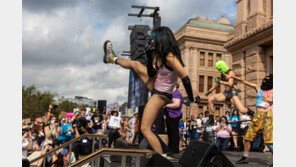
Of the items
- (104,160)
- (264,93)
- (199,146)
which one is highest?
(264,93)

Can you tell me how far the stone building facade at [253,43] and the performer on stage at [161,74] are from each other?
10.7 m

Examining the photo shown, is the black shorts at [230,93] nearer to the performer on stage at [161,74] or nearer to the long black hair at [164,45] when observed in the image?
the performer on stage at [161,74]

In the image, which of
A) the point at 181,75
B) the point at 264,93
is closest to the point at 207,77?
the point at 264,93

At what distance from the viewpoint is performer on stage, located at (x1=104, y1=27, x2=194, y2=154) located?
10.9 feet

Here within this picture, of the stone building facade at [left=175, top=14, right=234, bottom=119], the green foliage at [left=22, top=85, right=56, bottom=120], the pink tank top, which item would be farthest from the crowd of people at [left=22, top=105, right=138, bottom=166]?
the green foliage at [left=22, top=85, right=56, bottom=120]

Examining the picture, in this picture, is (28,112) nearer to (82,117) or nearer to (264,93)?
(82,117)

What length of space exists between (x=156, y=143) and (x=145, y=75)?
0.98 m

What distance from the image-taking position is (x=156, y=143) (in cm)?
331

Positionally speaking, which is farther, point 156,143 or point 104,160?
point 104,160

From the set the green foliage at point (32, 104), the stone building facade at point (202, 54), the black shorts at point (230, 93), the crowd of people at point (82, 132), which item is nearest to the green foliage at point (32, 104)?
the green foliage at point (32, 104)

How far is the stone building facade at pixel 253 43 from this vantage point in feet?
43.0

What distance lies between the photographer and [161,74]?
3.50m

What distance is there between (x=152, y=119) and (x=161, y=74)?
24.1 inches

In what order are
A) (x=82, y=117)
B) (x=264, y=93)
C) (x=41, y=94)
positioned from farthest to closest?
(x=41, y=94) → (x=82, y=117) → (x=264, y=93)
